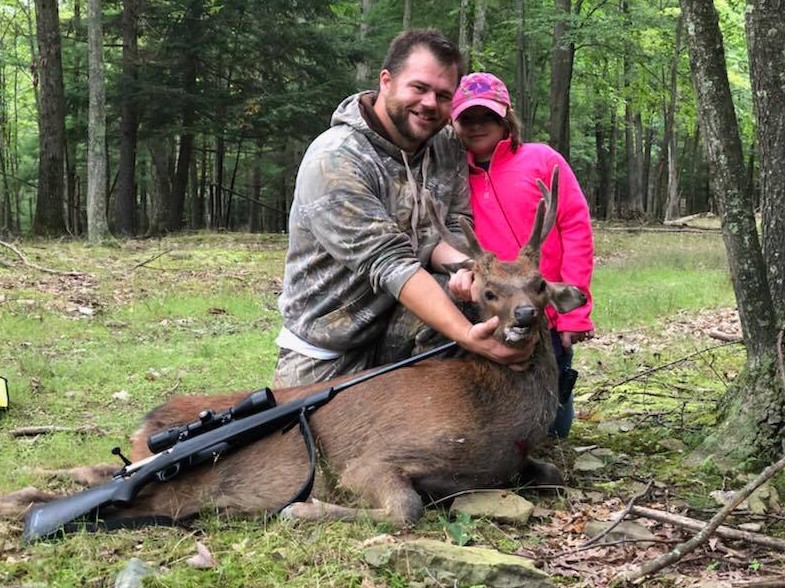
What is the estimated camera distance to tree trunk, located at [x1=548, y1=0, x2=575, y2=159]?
19.1 meters

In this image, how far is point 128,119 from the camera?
20344 mm

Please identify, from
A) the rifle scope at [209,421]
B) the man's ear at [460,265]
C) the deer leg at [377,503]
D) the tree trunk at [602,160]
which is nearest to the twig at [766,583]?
the deer leg at [377,503]

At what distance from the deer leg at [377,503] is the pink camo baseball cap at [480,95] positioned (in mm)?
2231

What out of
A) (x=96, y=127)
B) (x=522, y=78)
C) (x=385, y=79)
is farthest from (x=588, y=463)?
(x=522, y=78)

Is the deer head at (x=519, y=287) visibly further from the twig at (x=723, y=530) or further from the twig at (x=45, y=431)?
the twig at (x=45, y=431)

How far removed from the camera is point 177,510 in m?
3.88

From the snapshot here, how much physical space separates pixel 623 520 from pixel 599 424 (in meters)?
2.03

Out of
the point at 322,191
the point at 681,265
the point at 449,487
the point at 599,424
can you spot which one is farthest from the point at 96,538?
the point at 681,265

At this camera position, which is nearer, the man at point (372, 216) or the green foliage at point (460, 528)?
the green foliage at point (460, 528)

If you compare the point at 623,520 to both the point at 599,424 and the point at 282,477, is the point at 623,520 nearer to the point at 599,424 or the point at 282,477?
the point at 282,477

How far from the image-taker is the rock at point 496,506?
12.2 feet

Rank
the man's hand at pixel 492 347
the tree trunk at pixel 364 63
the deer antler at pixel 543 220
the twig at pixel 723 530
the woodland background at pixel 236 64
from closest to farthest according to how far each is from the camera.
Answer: the twig at pixel 723 530, the man's hand at pixel 492 347, the deer antler at pixel 543 220, the woodland background at pixel 236 64, the tree trunk at pixel 364 63

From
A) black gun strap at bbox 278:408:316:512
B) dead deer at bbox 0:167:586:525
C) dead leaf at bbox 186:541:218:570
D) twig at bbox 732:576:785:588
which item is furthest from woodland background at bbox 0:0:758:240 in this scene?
twig at bbox 732:576:785:588

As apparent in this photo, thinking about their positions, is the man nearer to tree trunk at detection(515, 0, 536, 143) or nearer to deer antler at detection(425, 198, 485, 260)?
deer antler at detection(425, 198, 485, 260)
